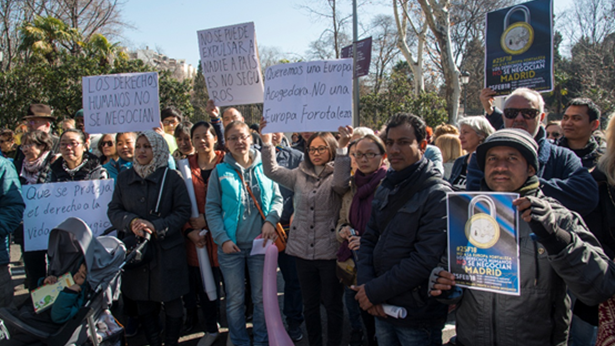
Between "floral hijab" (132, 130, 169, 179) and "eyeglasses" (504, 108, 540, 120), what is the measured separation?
9.27 feet

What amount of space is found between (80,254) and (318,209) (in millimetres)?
1823

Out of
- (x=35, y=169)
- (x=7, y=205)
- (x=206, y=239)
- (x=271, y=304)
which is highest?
(x=35, y=169)

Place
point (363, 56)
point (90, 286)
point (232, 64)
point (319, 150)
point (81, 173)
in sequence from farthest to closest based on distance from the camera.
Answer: point (363, 56) → point (232, 64) → point (81, 173) → point (319, 150) → point (90, 286)

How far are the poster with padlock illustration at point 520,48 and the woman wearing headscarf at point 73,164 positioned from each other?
13.2 ft

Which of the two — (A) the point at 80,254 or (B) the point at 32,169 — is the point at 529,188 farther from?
(B) the point at 32,169

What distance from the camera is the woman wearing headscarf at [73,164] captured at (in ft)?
12.7

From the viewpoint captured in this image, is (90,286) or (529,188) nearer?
(529,188)

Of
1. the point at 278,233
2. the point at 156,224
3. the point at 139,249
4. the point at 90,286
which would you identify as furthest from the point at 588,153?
the point at 90,286

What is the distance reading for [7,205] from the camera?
10.9 ft

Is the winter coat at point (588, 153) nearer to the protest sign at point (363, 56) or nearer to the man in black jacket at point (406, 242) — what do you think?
the man in black jacket at point (406, 242)

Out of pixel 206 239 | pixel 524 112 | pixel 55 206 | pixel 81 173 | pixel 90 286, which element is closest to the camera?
pixel 524 112

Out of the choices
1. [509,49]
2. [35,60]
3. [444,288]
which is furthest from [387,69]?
[444,288]

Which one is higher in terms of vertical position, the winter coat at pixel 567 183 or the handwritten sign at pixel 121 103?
the handwritten sign at pixel 121 103

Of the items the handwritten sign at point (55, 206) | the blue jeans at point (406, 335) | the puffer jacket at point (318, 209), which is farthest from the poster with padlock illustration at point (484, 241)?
the handwritten sign at point (55, 206)
